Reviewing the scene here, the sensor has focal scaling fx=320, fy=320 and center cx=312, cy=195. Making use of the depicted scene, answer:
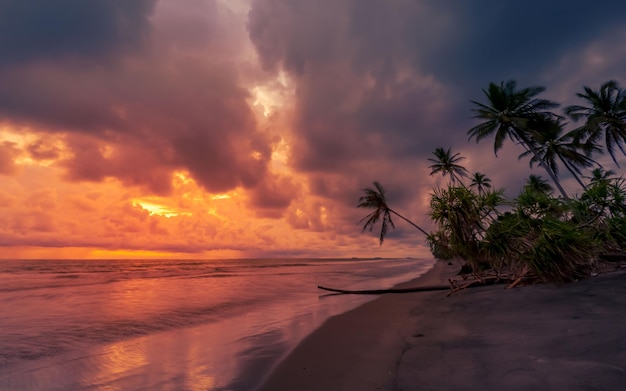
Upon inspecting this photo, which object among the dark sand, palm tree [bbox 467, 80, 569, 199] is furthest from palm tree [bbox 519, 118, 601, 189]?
the dark sand

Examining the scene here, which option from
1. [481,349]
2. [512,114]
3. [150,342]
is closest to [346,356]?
[481,349]

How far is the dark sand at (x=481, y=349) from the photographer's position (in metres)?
3.77

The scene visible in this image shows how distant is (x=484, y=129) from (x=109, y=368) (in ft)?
112

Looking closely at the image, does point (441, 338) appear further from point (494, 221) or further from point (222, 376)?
point (494, 221)

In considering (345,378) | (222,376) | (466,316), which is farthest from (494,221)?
(222,376)

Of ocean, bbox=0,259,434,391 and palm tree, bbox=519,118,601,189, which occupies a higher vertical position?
palm tree, bbox=519,118,601,189

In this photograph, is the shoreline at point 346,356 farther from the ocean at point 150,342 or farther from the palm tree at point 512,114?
the palm tree at point 512,114

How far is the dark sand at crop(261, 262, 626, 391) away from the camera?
377 cm

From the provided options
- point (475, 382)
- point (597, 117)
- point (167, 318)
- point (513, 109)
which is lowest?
point (167, 318)

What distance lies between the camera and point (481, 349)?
16.4 feet

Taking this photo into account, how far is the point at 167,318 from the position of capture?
1048 centimetres

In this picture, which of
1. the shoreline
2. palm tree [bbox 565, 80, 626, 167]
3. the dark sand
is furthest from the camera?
palm tree [bbox 565, 80, 626, 167]

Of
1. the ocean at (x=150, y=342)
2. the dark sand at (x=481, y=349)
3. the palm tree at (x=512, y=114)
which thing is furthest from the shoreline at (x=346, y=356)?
the palm tree at (x=512, y=114)

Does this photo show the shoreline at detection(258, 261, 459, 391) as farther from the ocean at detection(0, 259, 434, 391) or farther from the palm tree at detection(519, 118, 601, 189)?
the palm tree at detection(519, 118, 601, 189)
